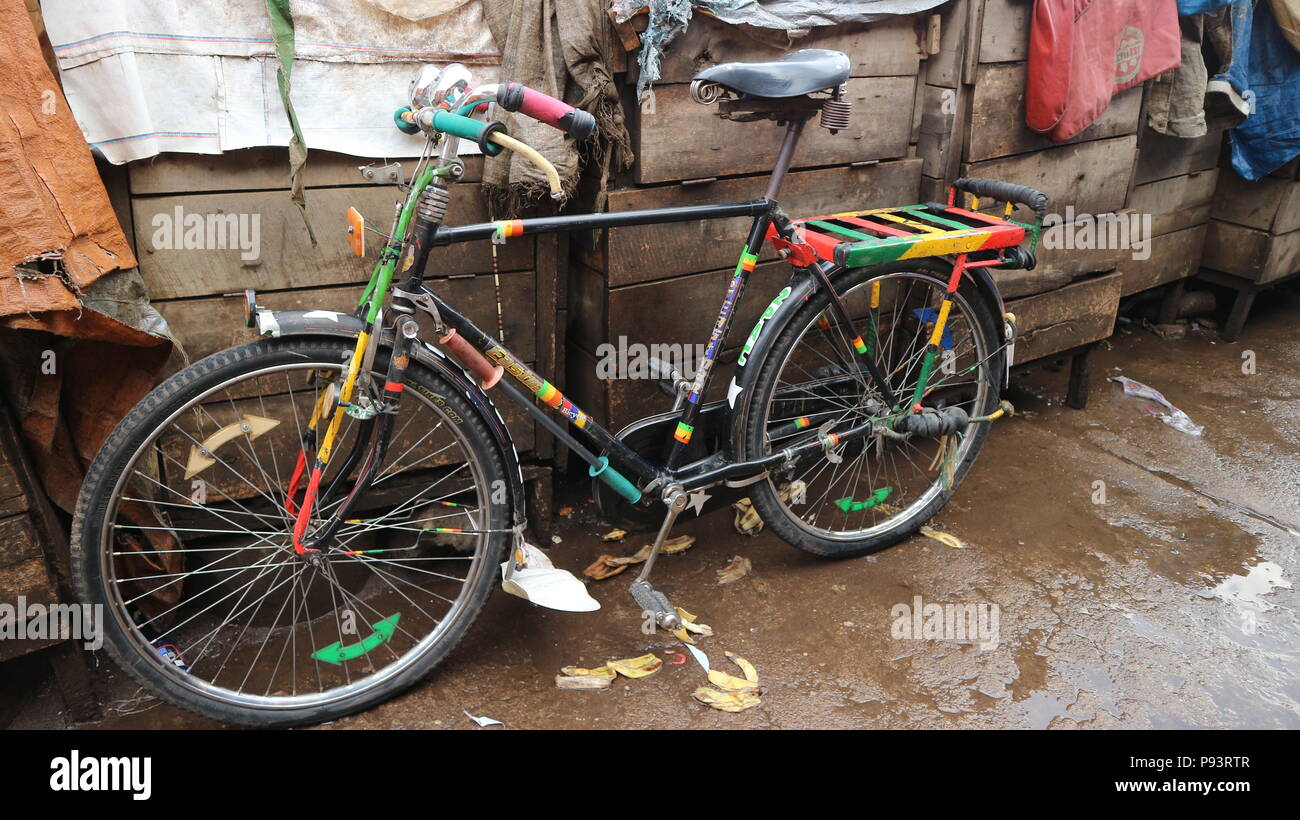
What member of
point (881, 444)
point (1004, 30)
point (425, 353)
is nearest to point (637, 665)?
point (425, 353)

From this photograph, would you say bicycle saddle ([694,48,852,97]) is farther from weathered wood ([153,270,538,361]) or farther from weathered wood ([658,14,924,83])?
weathered wood ([153,270,538,361])

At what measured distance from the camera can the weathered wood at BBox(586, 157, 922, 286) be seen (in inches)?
121

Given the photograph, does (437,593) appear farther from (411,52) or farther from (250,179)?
(411,52)

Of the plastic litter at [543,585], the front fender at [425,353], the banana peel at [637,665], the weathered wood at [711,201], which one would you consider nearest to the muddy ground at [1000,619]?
the banana peel at [637,665]

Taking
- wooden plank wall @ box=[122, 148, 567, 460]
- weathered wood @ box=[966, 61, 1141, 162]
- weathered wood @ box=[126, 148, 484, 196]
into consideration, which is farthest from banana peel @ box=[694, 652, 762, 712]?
weathered wood @ box=[966, 61, 1141, 162]

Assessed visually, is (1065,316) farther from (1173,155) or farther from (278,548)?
(278,548)

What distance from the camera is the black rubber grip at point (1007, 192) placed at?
299 centimetres

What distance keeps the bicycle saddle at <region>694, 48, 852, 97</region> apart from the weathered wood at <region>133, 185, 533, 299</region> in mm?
872

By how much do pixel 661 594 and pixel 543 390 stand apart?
2.39 ft

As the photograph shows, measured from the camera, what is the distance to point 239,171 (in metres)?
2.68

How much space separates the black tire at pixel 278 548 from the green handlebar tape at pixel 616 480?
0.32m

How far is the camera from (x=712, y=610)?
3.07 meters

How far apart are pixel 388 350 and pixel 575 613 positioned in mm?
1128

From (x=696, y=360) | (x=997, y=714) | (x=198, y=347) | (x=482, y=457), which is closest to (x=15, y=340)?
(x=198, y=347)
